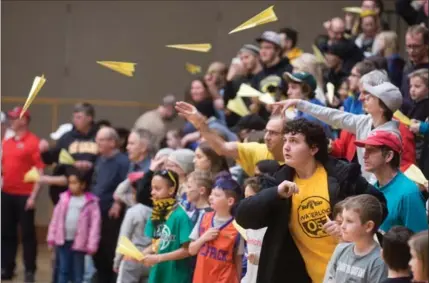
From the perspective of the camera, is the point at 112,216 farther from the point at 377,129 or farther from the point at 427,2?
the point at 377,129

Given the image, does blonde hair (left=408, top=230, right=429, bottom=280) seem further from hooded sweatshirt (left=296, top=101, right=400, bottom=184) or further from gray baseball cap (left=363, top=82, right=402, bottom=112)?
gray baseball cap (left=363, top=82, right=402, bottom=112)

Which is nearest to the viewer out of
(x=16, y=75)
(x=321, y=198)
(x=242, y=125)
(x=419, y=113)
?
(x=321, y=198)

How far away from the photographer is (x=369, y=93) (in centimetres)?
689

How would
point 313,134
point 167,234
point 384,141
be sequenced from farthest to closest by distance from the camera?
point 167,234 → point 384,141 → point 313,134

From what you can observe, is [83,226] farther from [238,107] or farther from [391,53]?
[391,53]

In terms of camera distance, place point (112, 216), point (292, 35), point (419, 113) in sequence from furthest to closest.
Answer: point (292, 35) < point (112, 216) < point (419, 113)

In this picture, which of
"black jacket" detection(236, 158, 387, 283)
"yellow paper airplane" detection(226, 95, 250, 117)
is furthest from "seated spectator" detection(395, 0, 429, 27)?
"black jacket" detection(236, 158, 387, 283)

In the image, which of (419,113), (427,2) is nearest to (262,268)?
(419,113)

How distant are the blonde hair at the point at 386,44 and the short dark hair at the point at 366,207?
17.6ft

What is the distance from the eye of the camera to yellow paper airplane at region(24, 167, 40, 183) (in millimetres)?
11494

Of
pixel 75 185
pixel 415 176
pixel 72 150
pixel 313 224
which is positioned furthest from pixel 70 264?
pixel 313 224

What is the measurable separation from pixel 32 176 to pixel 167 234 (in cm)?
424

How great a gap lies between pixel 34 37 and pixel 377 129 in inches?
376

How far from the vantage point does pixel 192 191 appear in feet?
25.4
